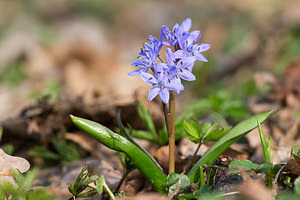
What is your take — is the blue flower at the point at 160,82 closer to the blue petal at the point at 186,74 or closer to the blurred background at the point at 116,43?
the blue petal at the point at 186,74

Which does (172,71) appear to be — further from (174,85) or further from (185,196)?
(185,196)

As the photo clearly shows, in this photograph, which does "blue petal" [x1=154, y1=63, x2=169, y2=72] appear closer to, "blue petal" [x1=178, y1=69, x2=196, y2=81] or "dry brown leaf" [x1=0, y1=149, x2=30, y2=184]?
"blue petal" [x1=178, y1=69, x2=196, y2=81]

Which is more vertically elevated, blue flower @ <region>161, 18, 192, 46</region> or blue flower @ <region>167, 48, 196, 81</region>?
blue flower @ <region>161, 18, 192, 46</region>

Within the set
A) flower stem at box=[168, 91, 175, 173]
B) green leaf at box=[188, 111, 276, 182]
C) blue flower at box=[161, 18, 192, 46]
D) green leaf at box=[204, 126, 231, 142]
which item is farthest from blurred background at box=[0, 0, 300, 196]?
blue flower at box=[161, 18, 192, 46]

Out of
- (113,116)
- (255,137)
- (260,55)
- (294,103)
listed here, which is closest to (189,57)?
(255,137)

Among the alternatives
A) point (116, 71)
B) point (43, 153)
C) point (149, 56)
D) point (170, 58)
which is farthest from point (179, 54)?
point (116, 71)
